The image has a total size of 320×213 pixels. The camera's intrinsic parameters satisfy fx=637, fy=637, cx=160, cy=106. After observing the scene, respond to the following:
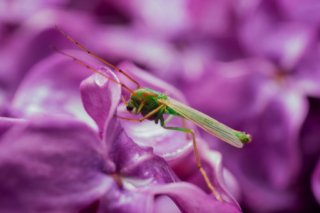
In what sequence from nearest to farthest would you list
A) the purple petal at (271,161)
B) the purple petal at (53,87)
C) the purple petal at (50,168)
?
the purple petal at (50,168) → the purple petal at (53,87) → the purple petal at (271,161)

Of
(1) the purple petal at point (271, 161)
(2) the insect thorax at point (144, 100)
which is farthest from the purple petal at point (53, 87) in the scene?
(1) the purple petal at point (271, 161)

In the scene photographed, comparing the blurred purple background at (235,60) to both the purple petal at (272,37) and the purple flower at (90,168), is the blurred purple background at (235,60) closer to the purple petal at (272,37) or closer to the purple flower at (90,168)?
the purple petal at (272,37)

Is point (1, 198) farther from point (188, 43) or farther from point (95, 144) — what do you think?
point (188, 43)

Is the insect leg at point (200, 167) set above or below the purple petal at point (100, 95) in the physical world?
below

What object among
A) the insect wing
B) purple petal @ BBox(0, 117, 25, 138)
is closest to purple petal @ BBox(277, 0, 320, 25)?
the insect wing

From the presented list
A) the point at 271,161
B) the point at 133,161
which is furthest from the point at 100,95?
the point at 271,161

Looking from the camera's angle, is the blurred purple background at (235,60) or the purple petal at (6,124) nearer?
the purple petal at (6,124)

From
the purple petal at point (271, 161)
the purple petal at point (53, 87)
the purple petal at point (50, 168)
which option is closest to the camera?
the purple petal at point (50, 168)
